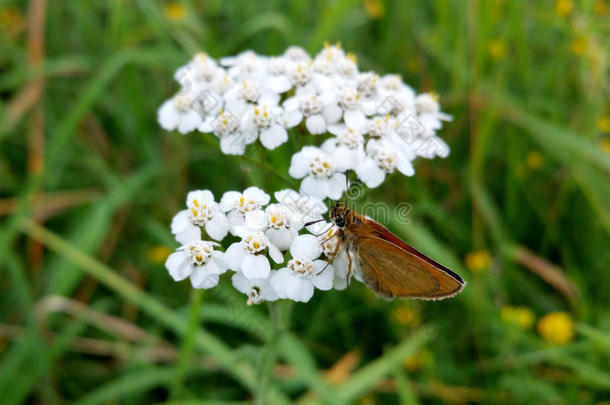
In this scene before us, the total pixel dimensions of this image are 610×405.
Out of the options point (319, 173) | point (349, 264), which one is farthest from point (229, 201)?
point (349, 264)

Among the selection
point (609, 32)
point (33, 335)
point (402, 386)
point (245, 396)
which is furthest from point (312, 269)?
point (609, 32)

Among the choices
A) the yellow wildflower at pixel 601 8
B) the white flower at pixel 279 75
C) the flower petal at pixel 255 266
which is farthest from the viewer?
the yellow wildflower at pixel 601 8

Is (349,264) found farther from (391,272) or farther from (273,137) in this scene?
(273,137)

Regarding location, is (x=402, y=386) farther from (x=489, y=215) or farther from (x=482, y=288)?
(x=489, y=215)

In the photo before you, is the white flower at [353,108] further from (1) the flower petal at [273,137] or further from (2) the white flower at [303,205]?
(2) the white flower at [303,205]

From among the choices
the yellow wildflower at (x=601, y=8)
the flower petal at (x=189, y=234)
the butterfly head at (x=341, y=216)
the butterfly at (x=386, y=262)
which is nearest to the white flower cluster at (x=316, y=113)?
the butterfly head at (x=341, y=216)

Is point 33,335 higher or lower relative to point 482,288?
lower
